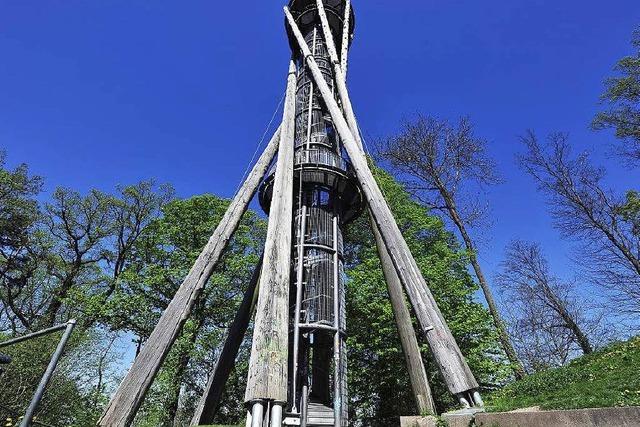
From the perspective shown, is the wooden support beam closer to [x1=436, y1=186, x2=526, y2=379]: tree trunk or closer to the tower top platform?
the tower top platform

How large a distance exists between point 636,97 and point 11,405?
24841 millimetres

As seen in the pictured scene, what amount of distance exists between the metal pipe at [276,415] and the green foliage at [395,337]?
769cm

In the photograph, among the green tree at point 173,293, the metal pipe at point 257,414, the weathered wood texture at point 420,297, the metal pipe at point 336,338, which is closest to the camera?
the metal pipe at point 257,414

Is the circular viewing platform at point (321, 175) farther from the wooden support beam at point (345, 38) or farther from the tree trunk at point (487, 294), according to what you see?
the tree trunk at point (487, 294)

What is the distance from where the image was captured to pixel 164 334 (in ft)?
14.7

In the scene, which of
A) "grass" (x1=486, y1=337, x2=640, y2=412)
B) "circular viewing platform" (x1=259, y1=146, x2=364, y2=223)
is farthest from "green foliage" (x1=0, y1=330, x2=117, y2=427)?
"grass" (x1=486, y1=337, x2=640, y2=412)

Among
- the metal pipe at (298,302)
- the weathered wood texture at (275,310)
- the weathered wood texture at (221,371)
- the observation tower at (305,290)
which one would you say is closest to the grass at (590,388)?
the observation tower at (305,290)

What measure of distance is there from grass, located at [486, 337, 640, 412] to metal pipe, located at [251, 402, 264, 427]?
93.7 inches

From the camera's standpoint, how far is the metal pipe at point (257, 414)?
3619mm

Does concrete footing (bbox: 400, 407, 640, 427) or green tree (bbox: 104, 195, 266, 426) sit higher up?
green tree (bbox: 104, 195, 266, 426)

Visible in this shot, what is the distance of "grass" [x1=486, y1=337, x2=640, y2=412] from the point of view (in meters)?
3.30

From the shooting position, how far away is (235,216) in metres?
6.11

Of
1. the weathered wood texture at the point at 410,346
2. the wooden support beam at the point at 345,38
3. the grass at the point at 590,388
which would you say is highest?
the wooden support beam at the point at 345,38

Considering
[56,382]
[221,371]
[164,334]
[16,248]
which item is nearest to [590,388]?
[164,334]
